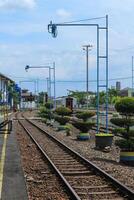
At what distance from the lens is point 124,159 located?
2003 cm

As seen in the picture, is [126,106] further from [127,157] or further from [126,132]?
[127,157]

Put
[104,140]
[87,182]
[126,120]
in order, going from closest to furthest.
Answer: [87,182], [126,120], [104,140]

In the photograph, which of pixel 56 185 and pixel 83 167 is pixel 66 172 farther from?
pixel 56 185

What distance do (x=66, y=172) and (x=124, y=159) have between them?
3.92 metres

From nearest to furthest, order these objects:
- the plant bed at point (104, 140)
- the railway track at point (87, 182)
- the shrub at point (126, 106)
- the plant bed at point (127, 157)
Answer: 1. the railway track at point (87, 182)
2. the plant bed at point (127, 157)
3. the shrub at point (126, 106)
4. the plant bed at point (104, 140)

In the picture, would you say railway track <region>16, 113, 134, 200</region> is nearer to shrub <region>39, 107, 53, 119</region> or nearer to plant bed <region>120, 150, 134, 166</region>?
plant bed <region>120, 150, 134, 166</region>

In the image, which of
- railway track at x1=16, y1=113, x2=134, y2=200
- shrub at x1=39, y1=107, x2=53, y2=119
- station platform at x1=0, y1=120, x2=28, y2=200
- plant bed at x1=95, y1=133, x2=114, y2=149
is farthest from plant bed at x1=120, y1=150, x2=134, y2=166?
shrub at x1=39, y1=107, x2=53, y2=119

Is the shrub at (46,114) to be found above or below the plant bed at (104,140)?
above

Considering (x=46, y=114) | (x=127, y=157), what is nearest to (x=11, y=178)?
(x=127, y=157)

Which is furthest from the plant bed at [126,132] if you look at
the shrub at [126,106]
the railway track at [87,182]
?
the railway track at [87,182]

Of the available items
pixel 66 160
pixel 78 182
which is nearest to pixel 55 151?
pixel 66 160

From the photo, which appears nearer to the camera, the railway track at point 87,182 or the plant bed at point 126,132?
the railway track at point 87,182

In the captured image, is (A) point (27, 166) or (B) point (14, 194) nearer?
(B) point (14, 194)

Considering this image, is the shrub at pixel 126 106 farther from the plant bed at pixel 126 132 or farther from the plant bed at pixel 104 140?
the plant bed at pixel 104 140
